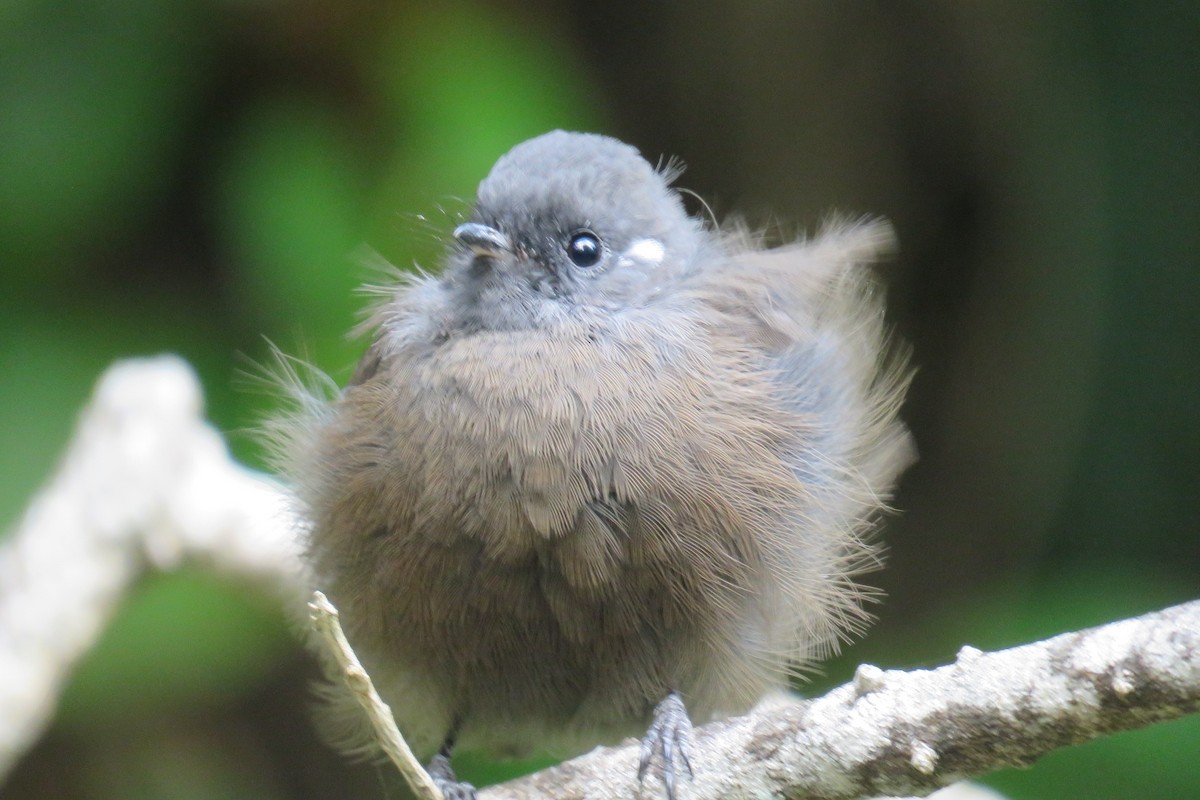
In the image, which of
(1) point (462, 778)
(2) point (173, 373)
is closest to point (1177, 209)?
(1) point (462, 778)

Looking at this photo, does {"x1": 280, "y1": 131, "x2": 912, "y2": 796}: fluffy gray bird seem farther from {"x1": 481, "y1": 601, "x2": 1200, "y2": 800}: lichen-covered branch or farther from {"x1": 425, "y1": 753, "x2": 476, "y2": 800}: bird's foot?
{"x1": 481, "y1": 601, "x2": 1200, "y2": 800}: lichen-covered branch

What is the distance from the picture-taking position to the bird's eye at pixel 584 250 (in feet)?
10.4

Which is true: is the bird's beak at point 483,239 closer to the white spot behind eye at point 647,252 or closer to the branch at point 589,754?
the white spot behind eye at point 647,252

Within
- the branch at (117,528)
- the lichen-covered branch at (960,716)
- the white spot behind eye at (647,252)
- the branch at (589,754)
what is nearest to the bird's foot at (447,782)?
the branch at (589,754)

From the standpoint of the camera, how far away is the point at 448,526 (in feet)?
9.02

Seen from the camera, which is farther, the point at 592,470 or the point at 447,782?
the point at 447,782

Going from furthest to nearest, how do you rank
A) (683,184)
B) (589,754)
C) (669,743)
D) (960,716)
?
(683,184)
(589,754)
(669,743)
(960,716)

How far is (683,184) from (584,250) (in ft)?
7.98

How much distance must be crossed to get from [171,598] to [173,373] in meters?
0.77

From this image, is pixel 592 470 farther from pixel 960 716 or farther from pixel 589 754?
pixel 960 716

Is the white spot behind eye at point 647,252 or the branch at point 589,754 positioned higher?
the white spot behind eye at point 647,252

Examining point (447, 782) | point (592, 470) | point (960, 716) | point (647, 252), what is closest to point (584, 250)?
point (647, 252)

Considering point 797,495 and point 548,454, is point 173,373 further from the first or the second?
point 797,495

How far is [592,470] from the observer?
8.92 ft
